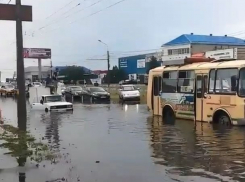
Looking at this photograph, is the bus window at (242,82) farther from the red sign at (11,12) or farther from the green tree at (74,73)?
the green tree at (74,73)

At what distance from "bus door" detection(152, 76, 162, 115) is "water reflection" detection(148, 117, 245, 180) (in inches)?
165

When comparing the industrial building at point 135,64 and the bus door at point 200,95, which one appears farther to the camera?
the industrial building at point 135,64

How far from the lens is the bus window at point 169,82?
21.3 meters

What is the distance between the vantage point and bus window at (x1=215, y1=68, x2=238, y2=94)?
16.9 m

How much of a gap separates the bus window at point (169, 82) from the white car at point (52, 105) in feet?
33.5

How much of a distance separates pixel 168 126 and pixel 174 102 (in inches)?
105

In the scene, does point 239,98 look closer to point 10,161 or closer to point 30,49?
point 10,161

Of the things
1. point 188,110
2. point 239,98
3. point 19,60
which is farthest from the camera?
point 188,110

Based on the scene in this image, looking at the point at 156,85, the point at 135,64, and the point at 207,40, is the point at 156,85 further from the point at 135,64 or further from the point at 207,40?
the point at 135,64

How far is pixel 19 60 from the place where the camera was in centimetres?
1838

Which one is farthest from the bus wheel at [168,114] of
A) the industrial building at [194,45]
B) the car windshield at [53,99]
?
the industrial building at [194,45]

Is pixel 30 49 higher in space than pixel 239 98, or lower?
higher

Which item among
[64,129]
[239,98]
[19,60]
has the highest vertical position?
[19,60]

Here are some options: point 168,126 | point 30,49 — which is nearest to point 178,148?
point 168,126
